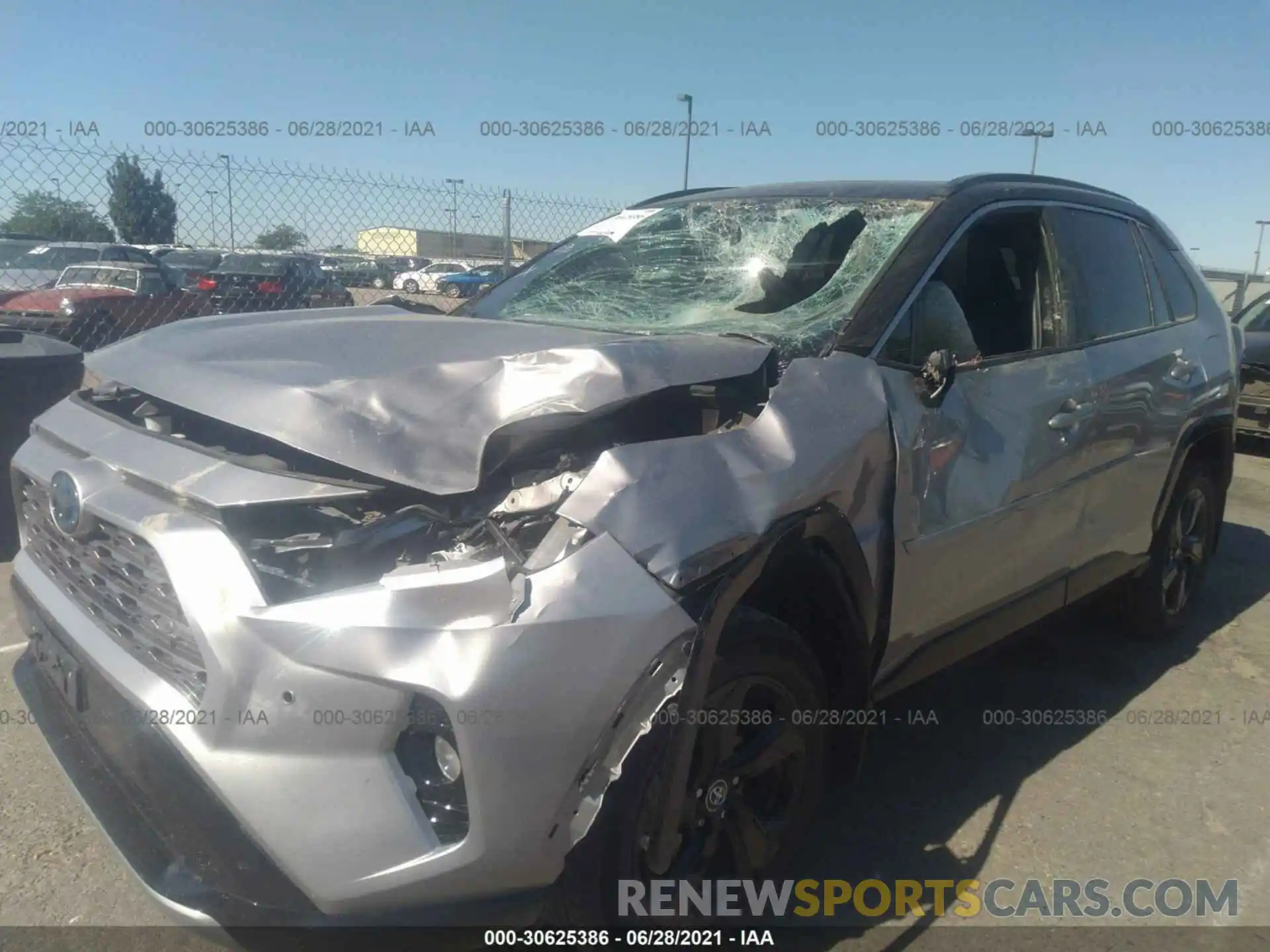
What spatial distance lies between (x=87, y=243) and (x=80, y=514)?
885 cm

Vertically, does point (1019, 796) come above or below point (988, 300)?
below

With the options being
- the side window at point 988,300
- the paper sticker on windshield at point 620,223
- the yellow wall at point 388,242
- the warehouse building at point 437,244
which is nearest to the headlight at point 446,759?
the side window at point 988,300

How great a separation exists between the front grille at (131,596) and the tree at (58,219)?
5138 mm

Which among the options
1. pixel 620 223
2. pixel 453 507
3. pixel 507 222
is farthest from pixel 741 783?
pixel 507 222

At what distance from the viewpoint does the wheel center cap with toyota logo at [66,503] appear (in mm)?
2211

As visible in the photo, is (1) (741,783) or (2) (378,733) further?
(1) (741,783)

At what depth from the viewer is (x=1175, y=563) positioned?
4.62 metres

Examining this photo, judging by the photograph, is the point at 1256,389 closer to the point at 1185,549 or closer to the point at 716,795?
the point at 1185,549

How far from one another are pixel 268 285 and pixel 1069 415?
8405 mm

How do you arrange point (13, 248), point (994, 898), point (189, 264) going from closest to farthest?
1. point (994, 898)
2. point (13, 248)
3. point (189, 264)

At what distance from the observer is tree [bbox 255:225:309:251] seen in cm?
777

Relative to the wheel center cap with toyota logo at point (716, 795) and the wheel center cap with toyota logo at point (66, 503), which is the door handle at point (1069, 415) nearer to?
the wheel center cap with toyota logo at point (716, 795)

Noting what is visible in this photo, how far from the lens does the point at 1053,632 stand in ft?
15.8

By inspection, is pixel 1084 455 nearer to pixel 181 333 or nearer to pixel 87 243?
pixel 181 333
